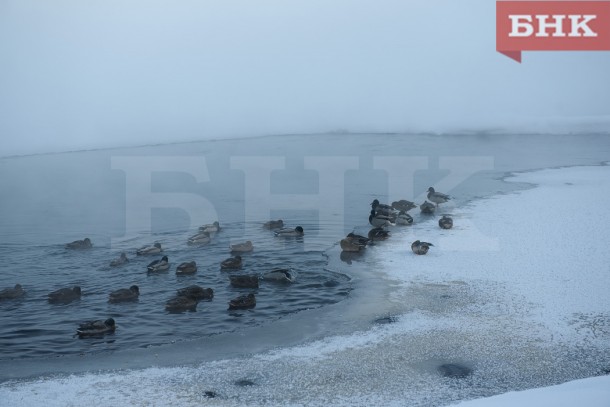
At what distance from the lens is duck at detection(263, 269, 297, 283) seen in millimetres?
10539

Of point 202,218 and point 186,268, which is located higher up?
point 202,218

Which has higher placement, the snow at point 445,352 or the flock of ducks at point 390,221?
the flock of ducks at point 390,221

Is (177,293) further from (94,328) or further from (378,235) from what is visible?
(378,235)

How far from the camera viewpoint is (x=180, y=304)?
30.8ft

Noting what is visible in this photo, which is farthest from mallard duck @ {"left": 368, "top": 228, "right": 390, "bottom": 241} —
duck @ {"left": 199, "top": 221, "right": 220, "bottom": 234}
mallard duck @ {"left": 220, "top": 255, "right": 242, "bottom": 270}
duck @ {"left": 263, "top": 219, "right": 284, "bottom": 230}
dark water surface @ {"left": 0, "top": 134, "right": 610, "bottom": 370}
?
duck @ {"left": 199, "top": 221, "right": 220, "bottom": 234}

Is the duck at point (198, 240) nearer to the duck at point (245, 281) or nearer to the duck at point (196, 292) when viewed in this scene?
the duck at point (245, 281)

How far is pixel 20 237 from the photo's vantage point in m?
14.0

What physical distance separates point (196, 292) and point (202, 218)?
20.5ft

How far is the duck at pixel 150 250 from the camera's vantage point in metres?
12.2

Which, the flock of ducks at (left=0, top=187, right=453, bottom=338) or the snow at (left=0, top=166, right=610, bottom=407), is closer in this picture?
the snow at (left=0, top=166, right=610, bottom=407)

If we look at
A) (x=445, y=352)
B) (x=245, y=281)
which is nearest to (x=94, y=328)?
(x=245, y=281)

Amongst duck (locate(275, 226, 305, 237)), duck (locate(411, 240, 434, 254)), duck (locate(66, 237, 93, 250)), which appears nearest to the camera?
duck (locate(411, 240, 434, 254))

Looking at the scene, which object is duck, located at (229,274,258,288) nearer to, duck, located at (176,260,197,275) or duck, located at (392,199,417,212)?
duck, located at (176,260,197,275)

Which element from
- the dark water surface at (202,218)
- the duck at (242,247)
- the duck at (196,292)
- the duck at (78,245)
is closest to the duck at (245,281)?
the dark water surface at (202,218)
